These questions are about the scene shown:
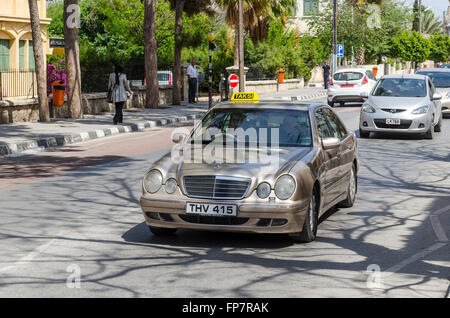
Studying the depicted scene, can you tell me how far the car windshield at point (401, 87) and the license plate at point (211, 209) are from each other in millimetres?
13675

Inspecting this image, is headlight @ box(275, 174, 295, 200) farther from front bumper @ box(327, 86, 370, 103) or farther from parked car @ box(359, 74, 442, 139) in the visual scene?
front bumper @ box(327, 86, 370, 103)

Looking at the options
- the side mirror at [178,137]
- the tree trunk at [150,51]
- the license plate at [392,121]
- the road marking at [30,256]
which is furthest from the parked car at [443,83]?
the road marking at [30,256]

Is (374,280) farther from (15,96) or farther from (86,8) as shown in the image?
(86,8)

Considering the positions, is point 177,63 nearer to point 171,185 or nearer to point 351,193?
point 351,193

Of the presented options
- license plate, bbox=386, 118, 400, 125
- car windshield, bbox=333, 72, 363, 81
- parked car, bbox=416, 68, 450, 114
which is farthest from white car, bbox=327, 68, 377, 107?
license plate, bbox=386, 118, 400, 125

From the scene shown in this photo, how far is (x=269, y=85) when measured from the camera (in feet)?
173

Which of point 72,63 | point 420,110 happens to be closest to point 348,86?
point 72,63

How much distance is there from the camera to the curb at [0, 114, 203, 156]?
17.4 meters

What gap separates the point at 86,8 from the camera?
64125 mm

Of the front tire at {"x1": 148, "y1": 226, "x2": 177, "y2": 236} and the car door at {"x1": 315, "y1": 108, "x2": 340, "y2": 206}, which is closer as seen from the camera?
the front tire at {"x1": 148, "y1": 226, "x2": 177, "y2": 236}

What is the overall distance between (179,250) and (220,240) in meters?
0.61

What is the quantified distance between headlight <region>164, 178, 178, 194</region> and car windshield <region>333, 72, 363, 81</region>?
26872 millimetres

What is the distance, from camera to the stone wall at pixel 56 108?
896 inches

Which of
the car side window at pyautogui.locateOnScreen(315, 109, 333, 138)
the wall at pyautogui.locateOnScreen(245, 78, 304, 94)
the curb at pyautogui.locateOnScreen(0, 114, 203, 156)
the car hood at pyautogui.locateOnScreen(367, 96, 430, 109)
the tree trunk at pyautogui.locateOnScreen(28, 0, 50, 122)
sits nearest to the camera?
the car side window at pyautogui.locateOnScreen(315, 109, 333, 138)
